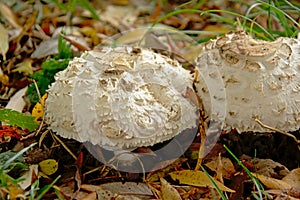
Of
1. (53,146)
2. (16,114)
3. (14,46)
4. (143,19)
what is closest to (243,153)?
(53,146)

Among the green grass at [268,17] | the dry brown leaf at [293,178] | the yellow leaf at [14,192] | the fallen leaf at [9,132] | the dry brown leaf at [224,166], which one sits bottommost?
the fallen leaf at [9,132]

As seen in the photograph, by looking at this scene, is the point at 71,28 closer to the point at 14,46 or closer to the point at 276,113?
the point at 14,46

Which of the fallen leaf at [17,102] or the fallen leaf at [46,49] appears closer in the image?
the fallen leaf at [17,102]

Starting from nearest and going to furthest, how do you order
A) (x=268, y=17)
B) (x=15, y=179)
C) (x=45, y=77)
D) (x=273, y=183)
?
(x=15, y=179) → (x=273, y=183) → (x=45, y=77) → (x=268, y=17)

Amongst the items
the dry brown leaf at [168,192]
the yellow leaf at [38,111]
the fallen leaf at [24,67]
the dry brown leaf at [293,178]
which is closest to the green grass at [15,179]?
the yellow leaf at [38,111]

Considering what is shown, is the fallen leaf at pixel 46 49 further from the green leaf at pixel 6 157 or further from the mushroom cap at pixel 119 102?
the green leaf at pixel 6 157

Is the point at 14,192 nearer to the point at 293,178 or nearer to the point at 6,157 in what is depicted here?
the point at 6,157

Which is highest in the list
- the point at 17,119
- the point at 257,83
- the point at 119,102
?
the point at 257,83

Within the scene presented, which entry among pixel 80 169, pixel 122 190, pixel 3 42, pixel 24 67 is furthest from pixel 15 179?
pixel 3 42

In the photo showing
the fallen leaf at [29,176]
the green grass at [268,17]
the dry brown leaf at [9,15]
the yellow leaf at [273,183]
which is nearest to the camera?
the fallen leaf at [29,176]
